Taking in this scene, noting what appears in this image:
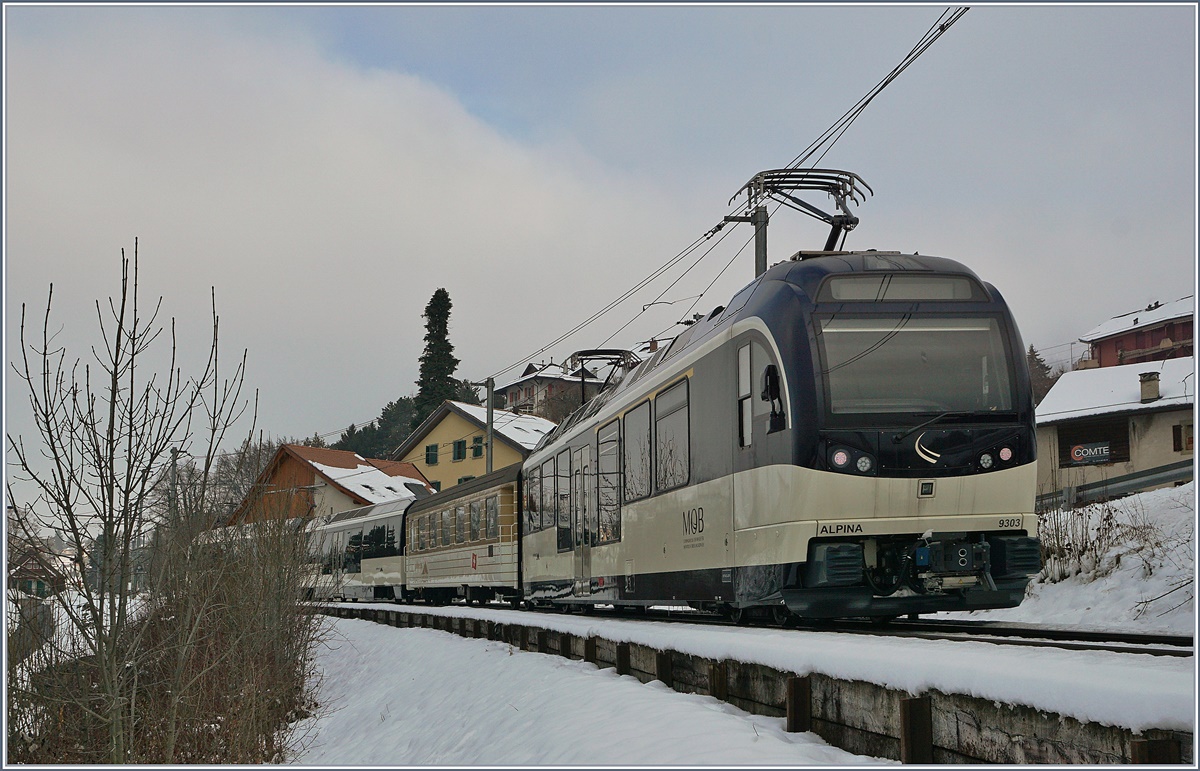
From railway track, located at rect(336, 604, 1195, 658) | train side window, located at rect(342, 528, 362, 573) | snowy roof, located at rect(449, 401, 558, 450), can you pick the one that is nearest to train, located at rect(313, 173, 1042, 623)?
railway track, located at rect(336, 604, 1195, 658)

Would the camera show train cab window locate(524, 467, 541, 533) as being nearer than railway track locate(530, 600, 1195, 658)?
No

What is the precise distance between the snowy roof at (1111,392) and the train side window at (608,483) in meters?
28.6

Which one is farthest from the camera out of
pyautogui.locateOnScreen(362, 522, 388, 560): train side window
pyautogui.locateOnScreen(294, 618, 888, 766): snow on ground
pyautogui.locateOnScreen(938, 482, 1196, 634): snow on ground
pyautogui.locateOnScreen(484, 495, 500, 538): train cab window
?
pyautogui.locateOnScreen(362, 522, 388, 560): train side window

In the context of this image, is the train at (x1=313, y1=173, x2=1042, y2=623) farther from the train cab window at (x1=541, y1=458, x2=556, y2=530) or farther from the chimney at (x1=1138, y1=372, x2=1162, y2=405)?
the chimney at (x1=1138, y1=372, x2=1162, y2=405)

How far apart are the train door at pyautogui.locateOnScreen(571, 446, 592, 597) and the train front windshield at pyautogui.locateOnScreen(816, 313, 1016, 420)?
6787 mm

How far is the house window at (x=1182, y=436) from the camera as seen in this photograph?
39.1 meters

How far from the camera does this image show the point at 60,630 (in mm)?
10953

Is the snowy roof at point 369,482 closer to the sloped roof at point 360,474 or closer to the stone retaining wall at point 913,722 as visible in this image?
the sloped roof at point 360,474

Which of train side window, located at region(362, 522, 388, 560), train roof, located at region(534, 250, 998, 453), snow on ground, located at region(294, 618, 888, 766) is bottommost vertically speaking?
snow on ground, located at region(294, 618, 888, 766)

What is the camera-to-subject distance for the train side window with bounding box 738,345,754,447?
1057cm

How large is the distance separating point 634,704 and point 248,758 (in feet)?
24.8

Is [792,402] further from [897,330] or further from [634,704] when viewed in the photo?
[634,704]

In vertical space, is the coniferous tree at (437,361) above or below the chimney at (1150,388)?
above

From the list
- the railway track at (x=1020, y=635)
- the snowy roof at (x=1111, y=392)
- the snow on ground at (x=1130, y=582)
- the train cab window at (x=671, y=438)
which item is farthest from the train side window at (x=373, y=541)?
the snowy roof at (x=1111, y=392)
